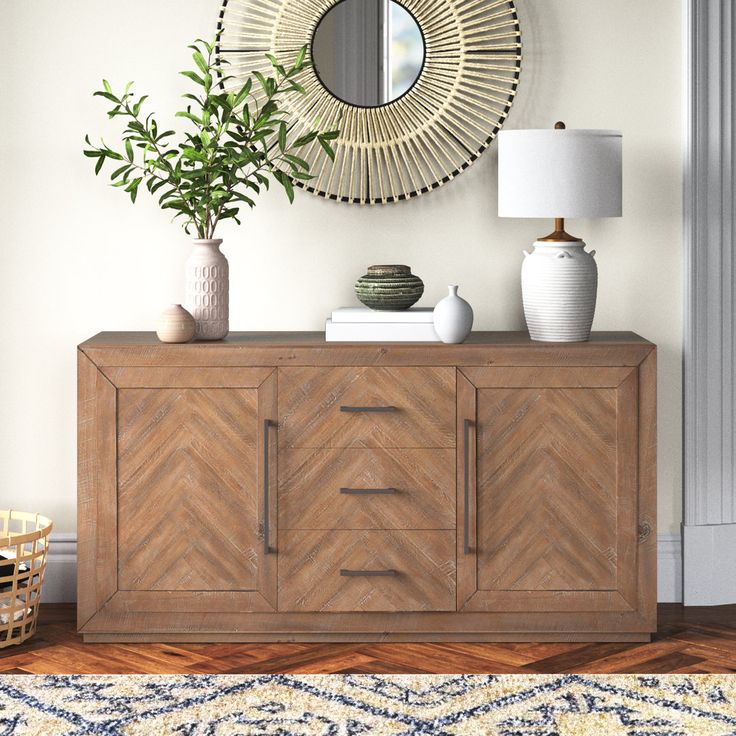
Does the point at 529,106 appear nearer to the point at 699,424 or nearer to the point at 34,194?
the point at 699,424

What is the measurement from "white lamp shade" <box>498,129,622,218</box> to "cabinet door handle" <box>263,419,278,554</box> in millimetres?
926

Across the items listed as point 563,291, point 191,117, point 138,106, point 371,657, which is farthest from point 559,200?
point 371,657

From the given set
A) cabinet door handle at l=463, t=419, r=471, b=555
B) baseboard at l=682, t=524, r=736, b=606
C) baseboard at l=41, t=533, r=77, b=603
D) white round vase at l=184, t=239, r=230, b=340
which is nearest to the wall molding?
baseboard at l=682, t=524, r=736, b=606

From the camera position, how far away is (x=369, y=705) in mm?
2584

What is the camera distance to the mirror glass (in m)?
3.27

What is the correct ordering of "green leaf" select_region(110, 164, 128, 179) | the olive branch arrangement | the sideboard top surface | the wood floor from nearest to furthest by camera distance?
the wood floor
the sideboard top surface
the olive branch arrangement
"green leaf" select_region(110, 164, 128, 179)

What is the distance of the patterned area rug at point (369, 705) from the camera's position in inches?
96.9

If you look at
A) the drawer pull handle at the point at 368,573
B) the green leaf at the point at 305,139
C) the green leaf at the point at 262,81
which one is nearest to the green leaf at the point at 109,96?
the green leaf at the point at 262,81

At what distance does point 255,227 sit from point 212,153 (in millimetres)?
378

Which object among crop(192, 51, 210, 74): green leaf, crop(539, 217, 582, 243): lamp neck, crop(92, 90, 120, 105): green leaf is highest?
crop(192, 51, 210, 74): green leaf

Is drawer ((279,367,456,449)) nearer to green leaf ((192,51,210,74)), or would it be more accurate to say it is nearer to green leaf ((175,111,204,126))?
green leaf ((175,111,204,126))

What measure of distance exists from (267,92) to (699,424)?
5.49 feet

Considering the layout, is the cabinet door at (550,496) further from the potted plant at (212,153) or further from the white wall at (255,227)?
the potted plant at (212,153)

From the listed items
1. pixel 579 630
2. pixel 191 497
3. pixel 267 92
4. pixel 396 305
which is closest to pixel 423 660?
pixel 579 630
